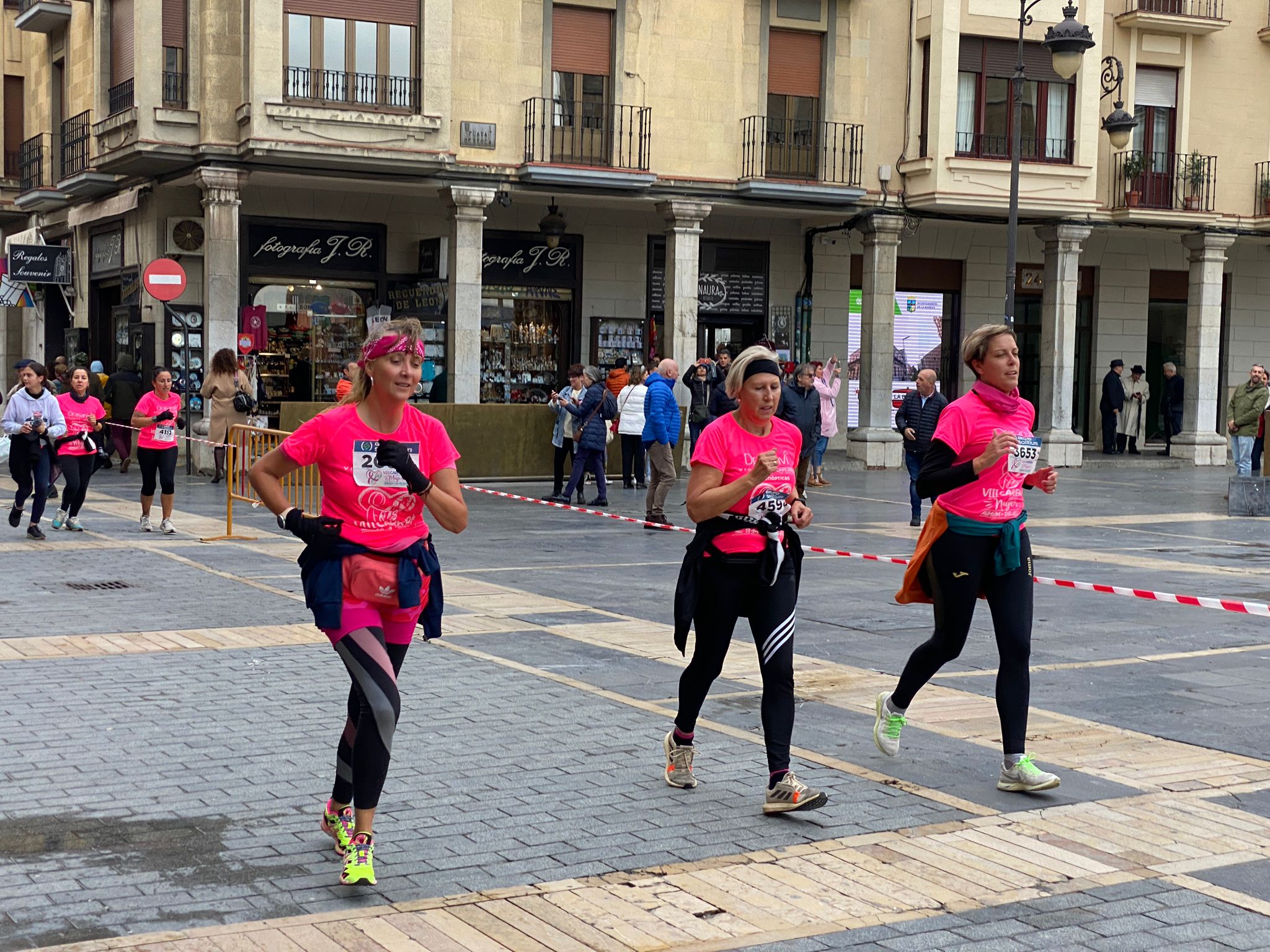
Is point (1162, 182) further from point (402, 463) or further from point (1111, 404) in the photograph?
point (402, 463)

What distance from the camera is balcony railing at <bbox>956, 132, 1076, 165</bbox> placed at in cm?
2773

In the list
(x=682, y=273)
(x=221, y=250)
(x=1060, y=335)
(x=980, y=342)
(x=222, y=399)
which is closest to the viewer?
(x=980, y=342)

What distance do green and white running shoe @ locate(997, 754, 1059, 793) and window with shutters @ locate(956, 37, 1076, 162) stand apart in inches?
903

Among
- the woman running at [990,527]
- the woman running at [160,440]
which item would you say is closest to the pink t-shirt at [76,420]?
the woman running at [160,440]

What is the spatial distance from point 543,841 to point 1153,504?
57.0 ft

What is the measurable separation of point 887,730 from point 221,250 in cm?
1896

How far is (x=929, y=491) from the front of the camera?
627 centimetres

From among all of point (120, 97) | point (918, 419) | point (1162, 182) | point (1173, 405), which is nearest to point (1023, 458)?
point (918, 419)

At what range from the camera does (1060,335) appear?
95.0 feet

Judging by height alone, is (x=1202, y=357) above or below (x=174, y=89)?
below

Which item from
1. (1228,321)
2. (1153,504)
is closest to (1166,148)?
(1228,321)

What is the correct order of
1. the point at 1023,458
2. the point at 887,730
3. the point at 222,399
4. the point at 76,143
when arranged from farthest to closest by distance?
1. the point at 76,143
2. the point at 222,399
3. the point at 887,730
4. the point at 1023,458

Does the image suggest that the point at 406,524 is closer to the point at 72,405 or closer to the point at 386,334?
the point at 386,334

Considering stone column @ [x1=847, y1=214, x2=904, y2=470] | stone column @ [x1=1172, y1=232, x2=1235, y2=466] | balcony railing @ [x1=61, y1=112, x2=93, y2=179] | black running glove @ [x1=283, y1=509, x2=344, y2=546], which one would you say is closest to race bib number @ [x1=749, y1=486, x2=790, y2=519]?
black running glove @ [x1=283, y1=509, x2=344, y2=546]
